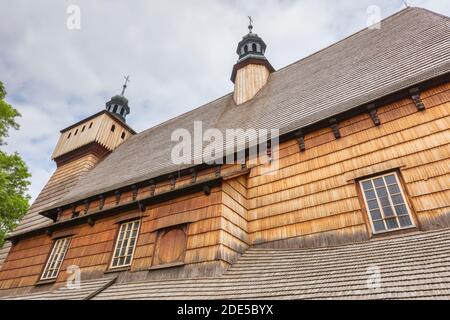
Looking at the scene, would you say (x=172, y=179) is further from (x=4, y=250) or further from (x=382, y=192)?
(x=4, y=250)

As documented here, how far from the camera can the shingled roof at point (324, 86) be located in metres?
7.74

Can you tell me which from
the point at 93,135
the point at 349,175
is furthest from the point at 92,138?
the point at 349,175

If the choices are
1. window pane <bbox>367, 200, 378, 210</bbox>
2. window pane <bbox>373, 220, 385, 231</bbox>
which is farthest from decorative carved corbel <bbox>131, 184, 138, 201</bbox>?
window pane <bbox>373, 220, 385, 231</bbox>

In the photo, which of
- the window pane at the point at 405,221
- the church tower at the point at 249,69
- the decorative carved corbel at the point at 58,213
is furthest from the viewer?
the church tower at the point at 249,69

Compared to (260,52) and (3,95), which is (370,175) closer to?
(260,52)

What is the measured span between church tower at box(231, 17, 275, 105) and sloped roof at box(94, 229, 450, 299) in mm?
9188

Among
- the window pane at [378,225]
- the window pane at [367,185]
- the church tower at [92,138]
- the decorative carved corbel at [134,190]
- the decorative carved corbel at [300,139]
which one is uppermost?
the church tower at [92,138]

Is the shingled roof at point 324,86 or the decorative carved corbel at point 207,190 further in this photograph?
the shingled roof at point 324,86

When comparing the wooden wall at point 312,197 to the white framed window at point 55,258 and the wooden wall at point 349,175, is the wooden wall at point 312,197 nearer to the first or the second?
the wooden wall at point 349,175

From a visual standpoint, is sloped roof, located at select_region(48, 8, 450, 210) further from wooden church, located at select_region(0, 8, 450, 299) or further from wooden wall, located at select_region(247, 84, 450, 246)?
wooden wall, located at select_region(247, 84, 450, 246)

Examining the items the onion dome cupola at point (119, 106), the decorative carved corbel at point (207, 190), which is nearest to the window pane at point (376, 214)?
the decorative carved corbel at point (207, 190)

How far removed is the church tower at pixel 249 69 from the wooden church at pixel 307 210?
239 cm

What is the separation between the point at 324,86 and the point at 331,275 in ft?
23.2
